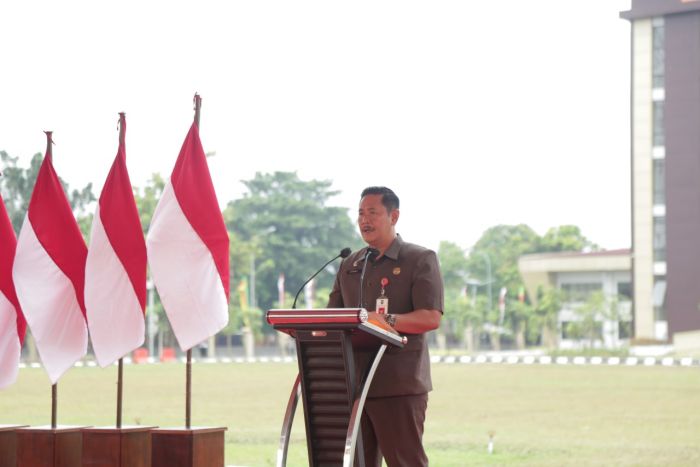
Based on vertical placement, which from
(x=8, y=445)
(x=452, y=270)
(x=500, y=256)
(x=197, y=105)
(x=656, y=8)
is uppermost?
(x=656, y=8)

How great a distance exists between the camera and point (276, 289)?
38500mm

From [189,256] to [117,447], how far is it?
81cm

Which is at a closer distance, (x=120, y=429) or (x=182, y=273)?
(x=120, y=429)

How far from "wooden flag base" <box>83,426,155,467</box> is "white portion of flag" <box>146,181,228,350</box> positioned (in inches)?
16.3

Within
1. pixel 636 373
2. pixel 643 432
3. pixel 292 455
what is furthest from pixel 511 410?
pixel 636 373

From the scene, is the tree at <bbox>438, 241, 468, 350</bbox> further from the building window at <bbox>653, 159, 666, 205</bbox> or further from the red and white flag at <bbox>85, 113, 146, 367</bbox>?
the red and white flag at <bbox>85, 113, 146, 367</bbox>

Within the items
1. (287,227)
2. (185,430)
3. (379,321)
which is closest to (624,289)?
(287,227)

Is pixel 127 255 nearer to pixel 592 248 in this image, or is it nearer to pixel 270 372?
pixel 270 372

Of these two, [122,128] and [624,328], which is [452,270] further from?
[122,128]

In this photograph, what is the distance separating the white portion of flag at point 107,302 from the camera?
4.82 metres

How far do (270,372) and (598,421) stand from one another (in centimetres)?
1068

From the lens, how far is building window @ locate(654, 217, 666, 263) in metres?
32.8

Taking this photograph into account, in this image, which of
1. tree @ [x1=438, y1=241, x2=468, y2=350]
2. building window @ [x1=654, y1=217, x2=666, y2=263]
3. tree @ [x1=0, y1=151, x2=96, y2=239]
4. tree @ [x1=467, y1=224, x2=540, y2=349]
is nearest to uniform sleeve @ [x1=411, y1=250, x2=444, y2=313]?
tree @ [x1=0, y1=151, x2=96, y2=239]

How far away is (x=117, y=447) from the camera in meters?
4.58
